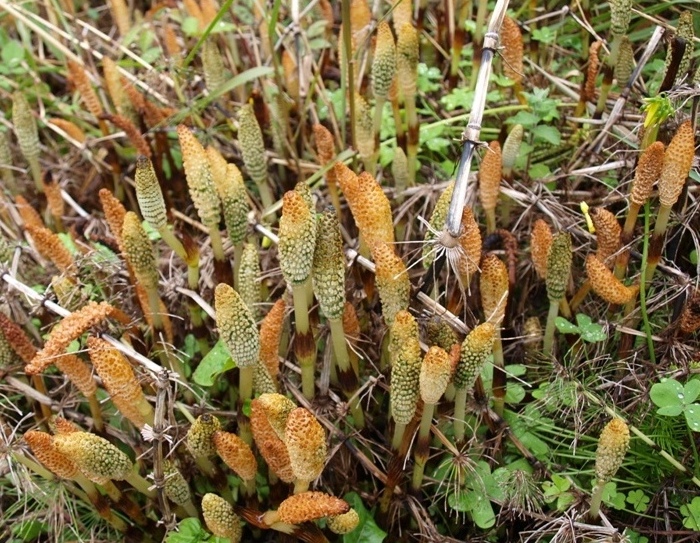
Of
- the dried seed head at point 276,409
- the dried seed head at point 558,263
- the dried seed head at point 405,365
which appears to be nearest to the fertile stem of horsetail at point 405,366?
the dried seed head at point 405,365

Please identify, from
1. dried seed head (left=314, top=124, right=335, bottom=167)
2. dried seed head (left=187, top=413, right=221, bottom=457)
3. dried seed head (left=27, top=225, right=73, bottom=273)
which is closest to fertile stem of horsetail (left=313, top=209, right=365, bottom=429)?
dried seed head (left=187, top=413, right=221, bottom=457)

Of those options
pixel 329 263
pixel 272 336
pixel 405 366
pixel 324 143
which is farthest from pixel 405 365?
pixel 324 143

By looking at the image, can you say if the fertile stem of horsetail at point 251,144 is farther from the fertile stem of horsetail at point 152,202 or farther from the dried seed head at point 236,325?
the dried seed head at point 236,325

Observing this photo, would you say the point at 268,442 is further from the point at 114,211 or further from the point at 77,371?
the point at 114,211

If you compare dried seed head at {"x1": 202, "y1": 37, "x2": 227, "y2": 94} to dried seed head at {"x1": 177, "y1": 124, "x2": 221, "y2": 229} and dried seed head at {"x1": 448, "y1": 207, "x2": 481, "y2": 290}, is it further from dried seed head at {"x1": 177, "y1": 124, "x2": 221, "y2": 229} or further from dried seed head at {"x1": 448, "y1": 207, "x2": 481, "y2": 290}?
dried seed head at {"x1": 448, "y1": 207, "x2": 481, "y2": 290}

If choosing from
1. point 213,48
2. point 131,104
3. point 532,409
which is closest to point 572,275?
point 532,409

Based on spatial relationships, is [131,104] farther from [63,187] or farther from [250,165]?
[250,165]
